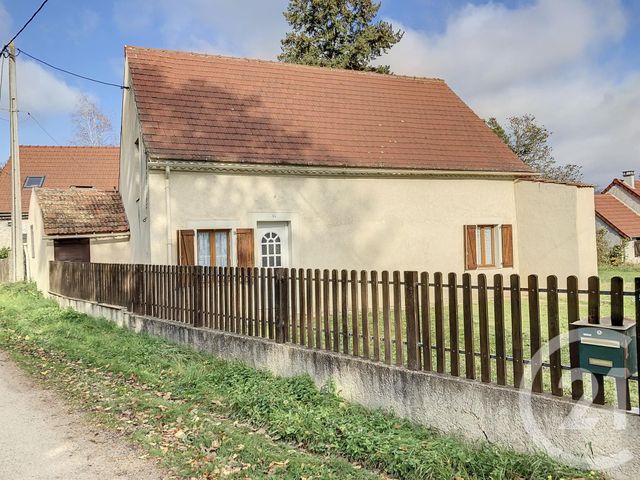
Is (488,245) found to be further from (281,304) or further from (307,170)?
(281,304)

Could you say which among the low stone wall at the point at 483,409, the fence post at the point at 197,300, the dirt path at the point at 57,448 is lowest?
the dirt path at the point at 57,448

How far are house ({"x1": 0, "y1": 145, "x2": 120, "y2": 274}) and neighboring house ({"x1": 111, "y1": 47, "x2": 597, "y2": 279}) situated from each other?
621 inches

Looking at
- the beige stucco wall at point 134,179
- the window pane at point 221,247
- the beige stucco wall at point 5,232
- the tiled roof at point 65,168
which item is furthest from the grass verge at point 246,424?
the beige stucco wall at point 5,232

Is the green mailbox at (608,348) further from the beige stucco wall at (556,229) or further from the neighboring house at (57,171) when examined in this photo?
the neighboring house at (57,171)

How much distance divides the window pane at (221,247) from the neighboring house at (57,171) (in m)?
19.3

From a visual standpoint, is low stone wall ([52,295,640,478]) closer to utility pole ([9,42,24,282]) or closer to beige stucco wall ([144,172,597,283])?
beige stucco wall ([144,172,597,283])

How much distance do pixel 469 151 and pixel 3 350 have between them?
43.8 ft

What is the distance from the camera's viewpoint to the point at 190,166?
1251 centimetres

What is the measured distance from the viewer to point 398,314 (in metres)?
5.57

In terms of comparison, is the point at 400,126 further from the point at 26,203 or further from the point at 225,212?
the point at 26,203

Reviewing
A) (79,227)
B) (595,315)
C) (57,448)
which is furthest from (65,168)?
(595,315)

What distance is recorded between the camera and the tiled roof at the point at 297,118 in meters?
13.5

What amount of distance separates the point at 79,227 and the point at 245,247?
23.4 ft

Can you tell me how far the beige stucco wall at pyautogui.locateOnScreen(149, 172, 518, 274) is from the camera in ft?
41.6
